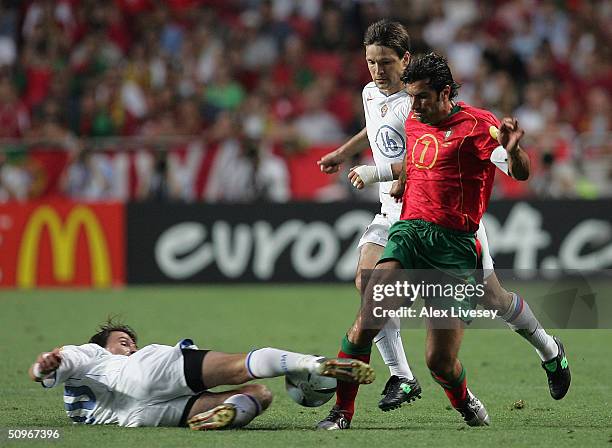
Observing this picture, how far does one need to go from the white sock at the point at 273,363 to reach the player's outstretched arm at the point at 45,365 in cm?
102

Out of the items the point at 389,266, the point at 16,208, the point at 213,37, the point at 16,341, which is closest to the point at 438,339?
the point at 389,266

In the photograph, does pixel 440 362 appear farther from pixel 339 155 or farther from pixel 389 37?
pixel 389 37

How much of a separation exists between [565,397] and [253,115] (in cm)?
956

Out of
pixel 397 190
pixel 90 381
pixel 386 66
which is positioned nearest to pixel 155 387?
pixel 90 381

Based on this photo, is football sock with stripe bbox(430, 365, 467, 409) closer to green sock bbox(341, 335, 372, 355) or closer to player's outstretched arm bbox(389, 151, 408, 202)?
green sock bbox(341, 335, 372, 355)

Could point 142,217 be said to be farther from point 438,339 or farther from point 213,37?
point 438,339

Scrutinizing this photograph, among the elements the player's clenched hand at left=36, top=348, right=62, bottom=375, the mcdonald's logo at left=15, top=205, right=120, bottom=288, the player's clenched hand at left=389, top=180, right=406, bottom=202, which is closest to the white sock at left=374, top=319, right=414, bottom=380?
the player's clenched hand at left=389, top=180, right=406, bottom=202

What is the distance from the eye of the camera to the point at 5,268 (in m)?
15.5

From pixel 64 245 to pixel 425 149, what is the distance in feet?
31.9

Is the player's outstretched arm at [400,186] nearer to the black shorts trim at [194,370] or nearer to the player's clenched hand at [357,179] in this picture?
the player's clenched hand at [357,179]

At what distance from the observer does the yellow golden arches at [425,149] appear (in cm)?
649

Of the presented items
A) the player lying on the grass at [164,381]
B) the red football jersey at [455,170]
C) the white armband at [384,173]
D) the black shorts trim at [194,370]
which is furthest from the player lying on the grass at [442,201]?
the black shorts trim at [194,370]

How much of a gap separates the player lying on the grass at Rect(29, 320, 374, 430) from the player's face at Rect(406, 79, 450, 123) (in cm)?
152

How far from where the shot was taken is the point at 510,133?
5875 mm
